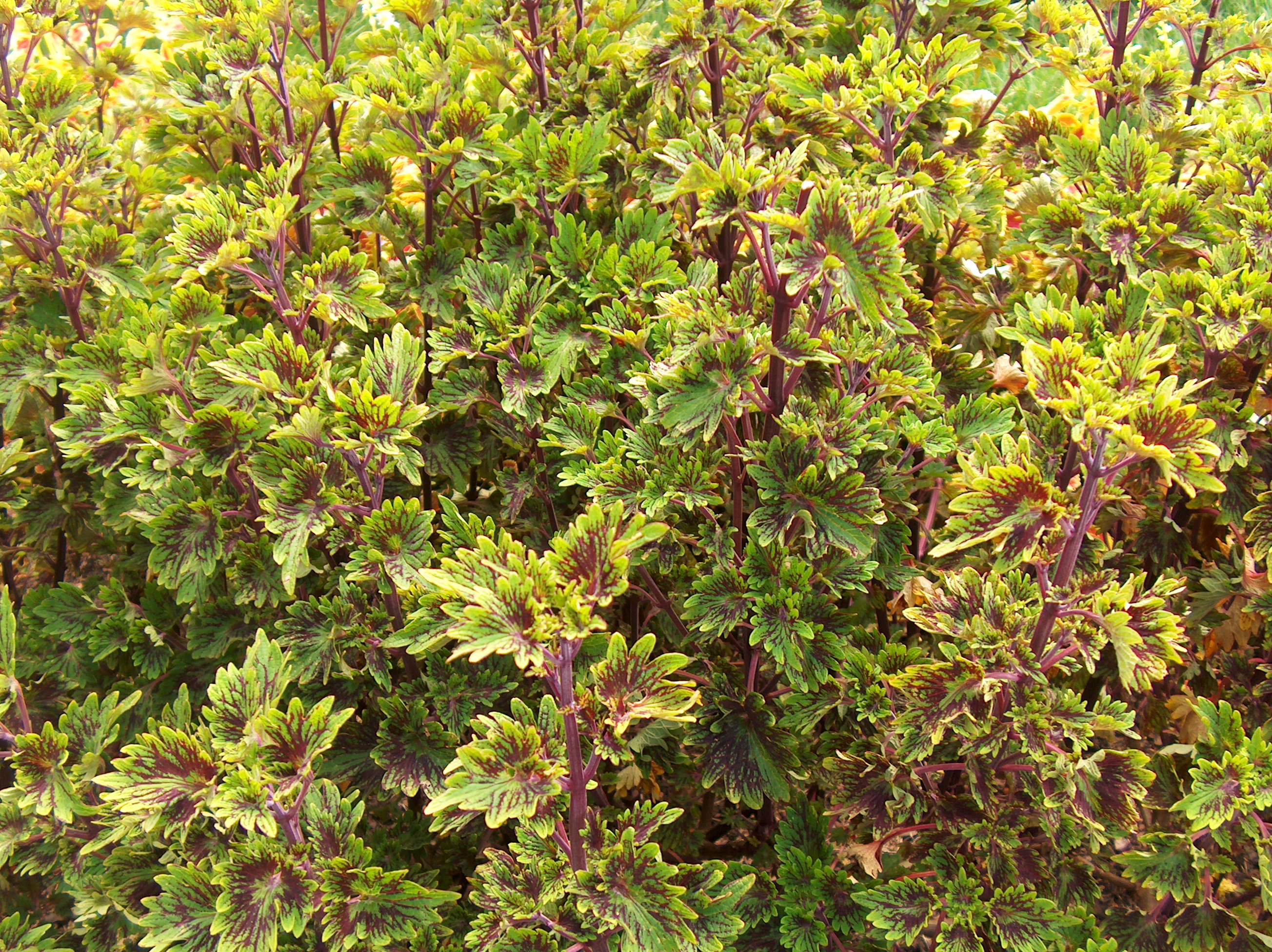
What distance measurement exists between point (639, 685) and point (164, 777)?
0.68m

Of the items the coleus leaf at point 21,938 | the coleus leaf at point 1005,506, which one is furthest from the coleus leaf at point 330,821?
the coleus leaf at point 1005,506

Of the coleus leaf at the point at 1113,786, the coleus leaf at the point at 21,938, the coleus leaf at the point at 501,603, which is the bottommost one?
the coleus leaf at the point at 21,938

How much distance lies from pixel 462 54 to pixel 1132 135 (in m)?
1.31

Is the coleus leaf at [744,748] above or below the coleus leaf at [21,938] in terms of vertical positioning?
above

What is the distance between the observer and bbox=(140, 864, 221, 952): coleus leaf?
5.04 ft

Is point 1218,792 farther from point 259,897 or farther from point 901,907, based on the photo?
point 259,897

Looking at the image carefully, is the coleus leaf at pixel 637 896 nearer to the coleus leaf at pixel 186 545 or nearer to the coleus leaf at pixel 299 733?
the coleus leaf at pixel 299 733

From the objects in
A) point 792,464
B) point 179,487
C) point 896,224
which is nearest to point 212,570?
point 179,487

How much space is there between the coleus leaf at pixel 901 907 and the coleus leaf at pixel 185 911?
3.14ft

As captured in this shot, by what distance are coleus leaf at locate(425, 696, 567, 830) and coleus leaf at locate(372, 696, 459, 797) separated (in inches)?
12.9

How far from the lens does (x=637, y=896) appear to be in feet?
4.68

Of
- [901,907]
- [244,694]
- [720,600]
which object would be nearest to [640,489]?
[720,600]

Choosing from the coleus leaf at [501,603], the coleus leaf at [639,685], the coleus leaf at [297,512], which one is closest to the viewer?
the coleus leaf at [501,603]

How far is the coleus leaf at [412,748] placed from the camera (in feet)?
5.50
